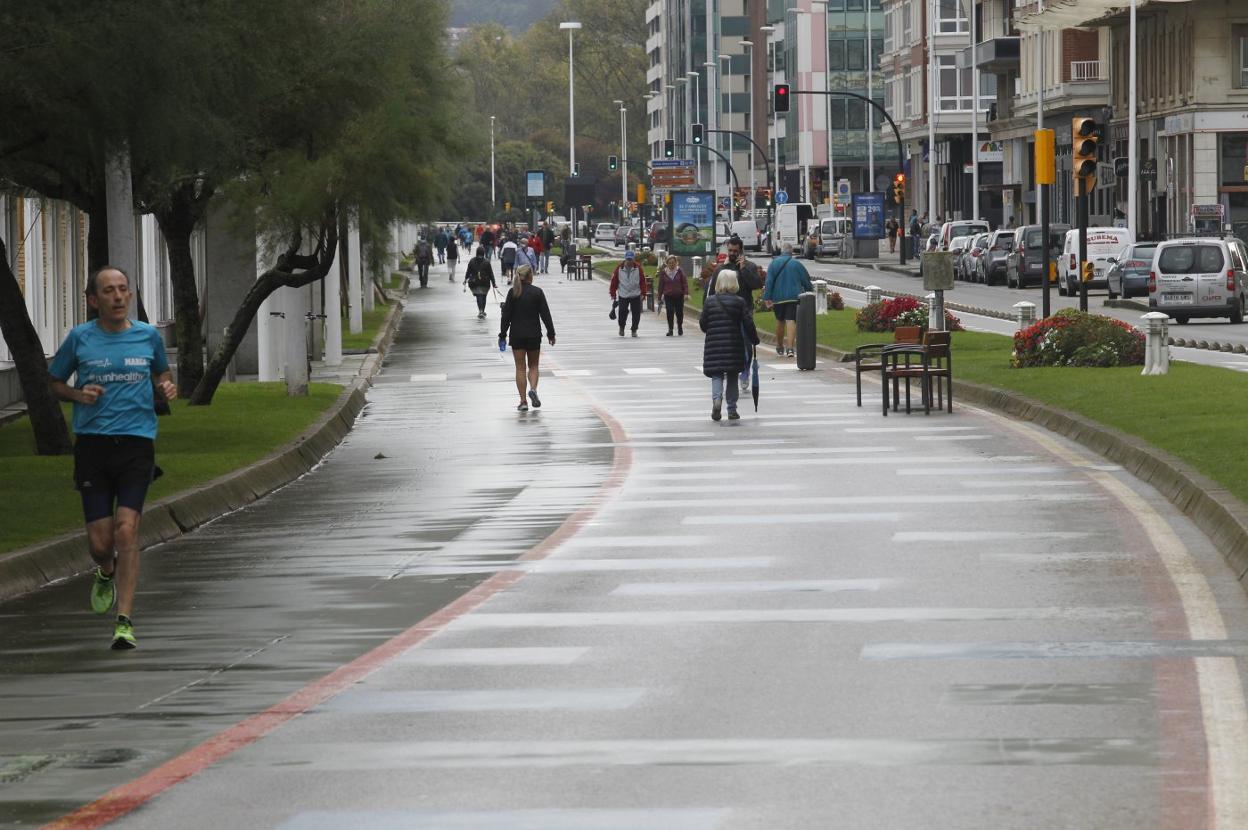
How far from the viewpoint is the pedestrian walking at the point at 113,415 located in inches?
471

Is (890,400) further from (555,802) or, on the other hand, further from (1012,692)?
(555,802)

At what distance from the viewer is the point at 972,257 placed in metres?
77.1

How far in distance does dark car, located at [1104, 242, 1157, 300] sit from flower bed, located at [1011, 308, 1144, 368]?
83.5ft

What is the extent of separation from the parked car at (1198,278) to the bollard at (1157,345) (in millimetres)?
19399

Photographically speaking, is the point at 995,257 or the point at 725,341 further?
the point at 995,257

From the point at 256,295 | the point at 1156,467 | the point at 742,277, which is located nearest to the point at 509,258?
the point at 742,277

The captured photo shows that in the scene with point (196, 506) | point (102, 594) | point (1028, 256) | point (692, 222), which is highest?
point (692, 222)

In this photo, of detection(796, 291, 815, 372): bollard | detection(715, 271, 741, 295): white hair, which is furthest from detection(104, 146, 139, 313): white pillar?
detection(796, 291, 815, 372): bollard

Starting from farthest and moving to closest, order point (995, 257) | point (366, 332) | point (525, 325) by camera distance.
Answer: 1. point (995, 257)
2. point (366, 332)
3. point (525, 325)

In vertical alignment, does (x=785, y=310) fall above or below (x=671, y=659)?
above

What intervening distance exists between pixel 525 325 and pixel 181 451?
822 cm

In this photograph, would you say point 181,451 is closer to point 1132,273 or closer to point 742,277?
point 742,277

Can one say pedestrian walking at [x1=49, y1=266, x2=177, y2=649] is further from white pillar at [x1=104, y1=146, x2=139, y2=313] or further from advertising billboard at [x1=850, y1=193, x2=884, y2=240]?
advertising billboard at [x1=850, y1=193, x2=884, y2=240]

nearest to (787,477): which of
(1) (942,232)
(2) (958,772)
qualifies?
(2) (958,772)
